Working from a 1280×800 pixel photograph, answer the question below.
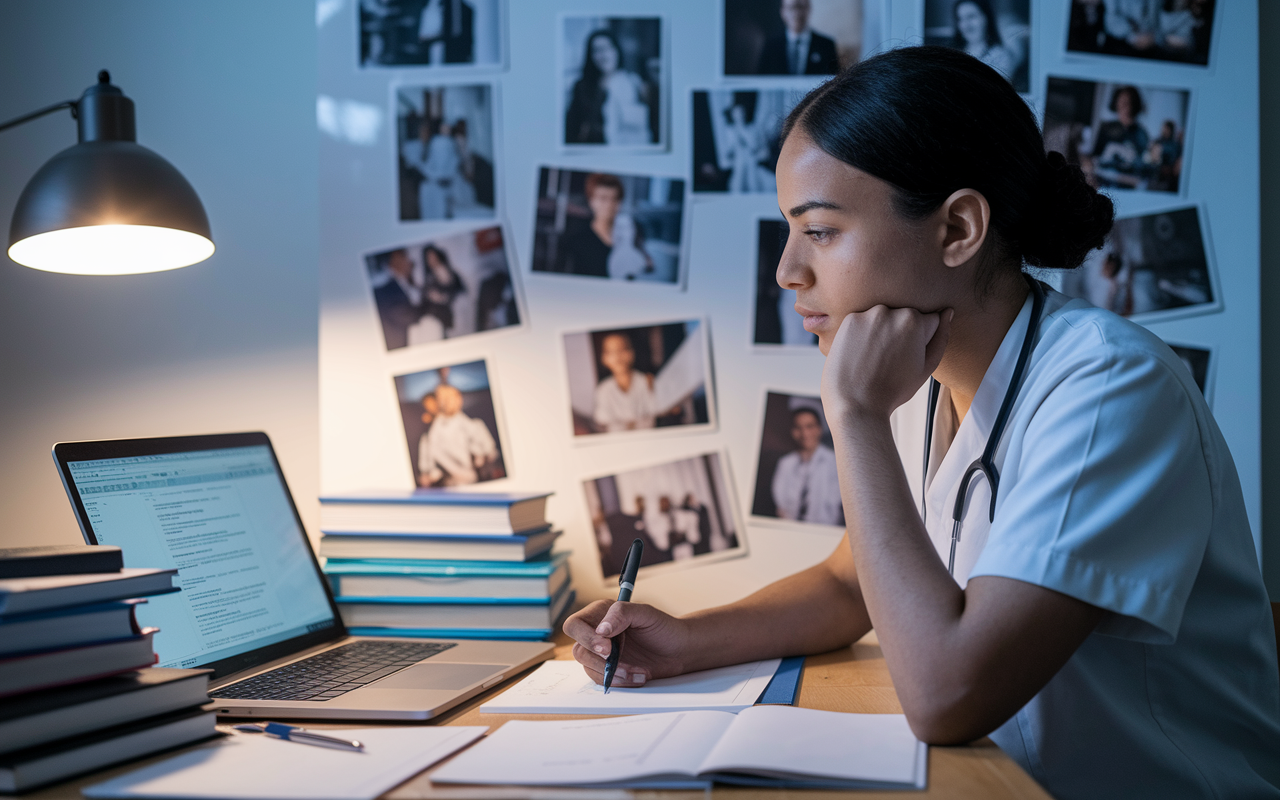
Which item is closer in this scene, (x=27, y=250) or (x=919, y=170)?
(x=919, y=170)

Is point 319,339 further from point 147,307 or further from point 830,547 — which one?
point 830,547

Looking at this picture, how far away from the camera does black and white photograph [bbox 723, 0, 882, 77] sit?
4.50 feet

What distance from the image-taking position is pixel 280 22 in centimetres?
143

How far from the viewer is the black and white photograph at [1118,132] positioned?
135cm

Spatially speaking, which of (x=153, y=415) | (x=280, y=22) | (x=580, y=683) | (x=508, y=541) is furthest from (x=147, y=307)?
(x=580, y=683)

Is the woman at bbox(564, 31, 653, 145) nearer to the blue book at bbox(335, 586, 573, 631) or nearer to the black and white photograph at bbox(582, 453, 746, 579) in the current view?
the black and white photograph at bbox(582, 453, 746, 579)

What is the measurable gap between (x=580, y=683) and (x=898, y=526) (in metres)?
0.40

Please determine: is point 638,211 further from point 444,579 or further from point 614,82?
point 444,579

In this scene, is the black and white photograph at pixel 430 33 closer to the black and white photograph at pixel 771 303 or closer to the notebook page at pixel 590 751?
the black and white photograph at pixel 771 303

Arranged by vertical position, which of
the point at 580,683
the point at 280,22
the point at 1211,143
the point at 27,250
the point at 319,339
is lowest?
the point at 580,683

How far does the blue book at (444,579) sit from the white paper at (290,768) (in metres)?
0.44

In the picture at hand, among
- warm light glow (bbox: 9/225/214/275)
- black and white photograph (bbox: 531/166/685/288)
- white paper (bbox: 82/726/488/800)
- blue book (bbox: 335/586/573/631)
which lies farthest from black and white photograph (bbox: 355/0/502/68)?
white paper (bbox: 82/726/488/800)

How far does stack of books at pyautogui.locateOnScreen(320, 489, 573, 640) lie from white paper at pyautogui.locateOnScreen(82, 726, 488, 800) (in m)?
0.45

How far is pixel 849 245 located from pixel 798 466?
1.77 feet
